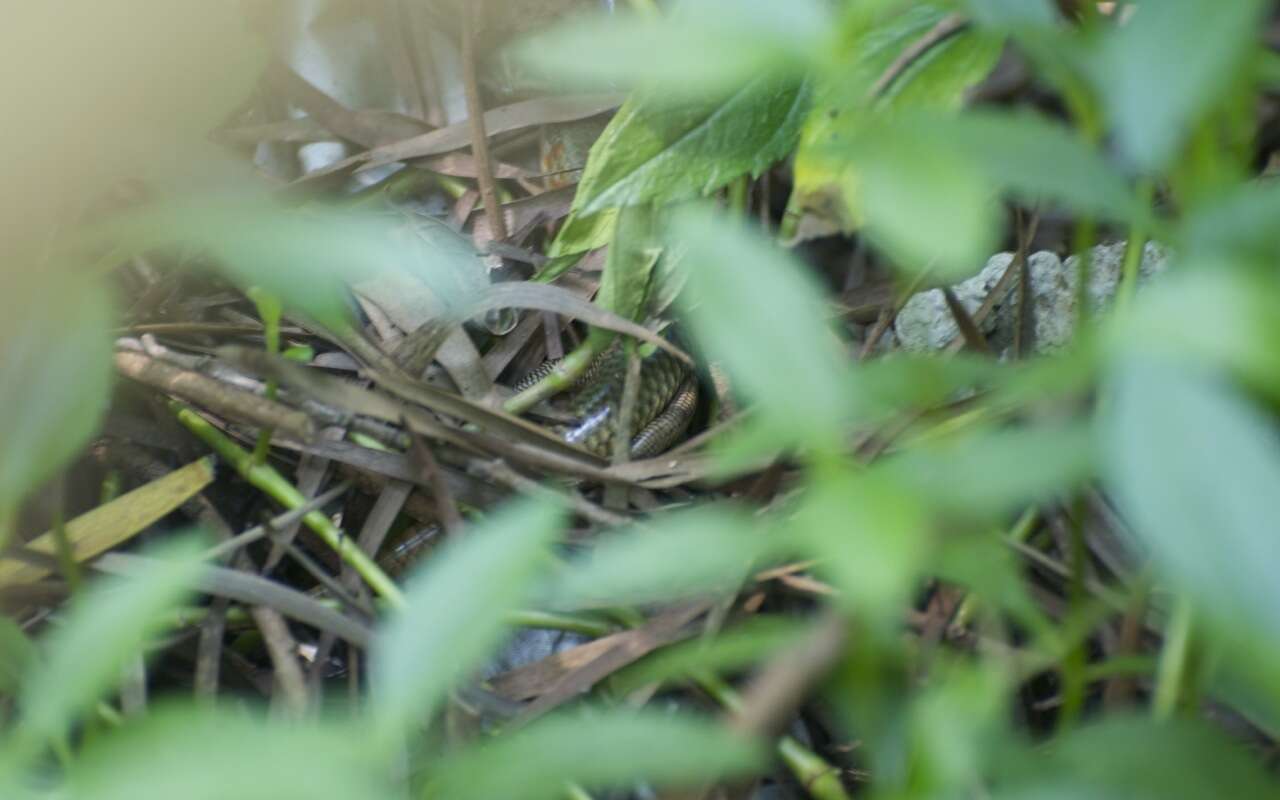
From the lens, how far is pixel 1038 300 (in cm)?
138

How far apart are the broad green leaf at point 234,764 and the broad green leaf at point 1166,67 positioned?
408 millimetres

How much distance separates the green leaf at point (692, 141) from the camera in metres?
1.30

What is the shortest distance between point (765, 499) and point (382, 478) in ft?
1.36

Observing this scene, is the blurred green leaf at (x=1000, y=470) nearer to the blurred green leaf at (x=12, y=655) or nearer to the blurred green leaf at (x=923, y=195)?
the blurred green leaf at (x=923, y=195)

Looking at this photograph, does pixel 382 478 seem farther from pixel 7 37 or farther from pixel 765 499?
pixel 7 37

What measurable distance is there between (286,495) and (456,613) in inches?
30.0

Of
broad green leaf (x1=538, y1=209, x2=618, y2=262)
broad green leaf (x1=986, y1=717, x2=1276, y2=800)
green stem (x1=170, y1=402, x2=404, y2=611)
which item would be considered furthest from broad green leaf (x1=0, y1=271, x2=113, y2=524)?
broad green leaf (x1=538, y1=209, x2=618, y2=262)

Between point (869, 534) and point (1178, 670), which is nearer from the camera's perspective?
point (869, 534)

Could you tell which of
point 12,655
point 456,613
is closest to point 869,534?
point 456,613

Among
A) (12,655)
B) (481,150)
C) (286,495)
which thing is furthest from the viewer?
(481,150)

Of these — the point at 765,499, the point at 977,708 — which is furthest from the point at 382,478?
the point at 977,708

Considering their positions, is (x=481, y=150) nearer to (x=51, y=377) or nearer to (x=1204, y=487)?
(x=51, y=377)

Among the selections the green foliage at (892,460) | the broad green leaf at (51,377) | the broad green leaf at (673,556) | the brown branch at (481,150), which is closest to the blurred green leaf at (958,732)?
the green foliage at (892,460)

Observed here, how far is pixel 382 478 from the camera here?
49.4 inches
